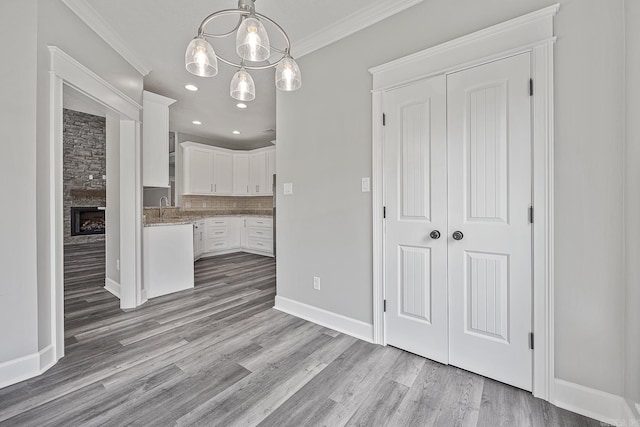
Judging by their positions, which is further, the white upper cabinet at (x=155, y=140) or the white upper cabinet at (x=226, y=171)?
the white upper cabinet at (x=226, y=171)

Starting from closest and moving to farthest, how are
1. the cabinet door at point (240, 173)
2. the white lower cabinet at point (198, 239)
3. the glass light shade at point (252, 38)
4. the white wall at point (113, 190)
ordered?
1. the glass light shade at point (252, 38)
2. the white wall at point (113, 190)
3. the white lower cabinet at point (198, 239)
4. the cabinet door at point (240, 173)

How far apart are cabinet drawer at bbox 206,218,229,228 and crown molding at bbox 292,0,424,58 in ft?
14.2

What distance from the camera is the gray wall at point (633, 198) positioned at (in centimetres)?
130

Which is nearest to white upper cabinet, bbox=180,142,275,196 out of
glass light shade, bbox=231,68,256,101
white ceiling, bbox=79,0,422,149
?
white ceiling, bbox=79,0,422,149

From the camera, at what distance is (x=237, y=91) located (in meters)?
1.79

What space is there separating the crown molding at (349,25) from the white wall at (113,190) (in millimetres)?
2371

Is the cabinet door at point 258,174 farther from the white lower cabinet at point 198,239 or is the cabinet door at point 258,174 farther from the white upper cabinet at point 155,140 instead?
the white upper cabinet at point 155,140

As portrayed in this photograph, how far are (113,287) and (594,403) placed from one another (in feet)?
14.8

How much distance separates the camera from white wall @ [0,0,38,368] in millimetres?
1709

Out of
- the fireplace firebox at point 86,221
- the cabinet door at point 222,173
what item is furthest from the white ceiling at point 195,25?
the fireplace firebox at point 86,221

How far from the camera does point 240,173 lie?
6.82 metres

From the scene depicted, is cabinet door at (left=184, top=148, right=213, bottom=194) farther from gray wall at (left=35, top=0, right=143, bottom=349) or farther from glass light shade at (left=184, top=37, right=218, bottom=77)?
glass light shade at (left=184, top=37, right=218, bottom=77)

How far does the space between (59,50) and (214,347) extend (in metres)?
2.41

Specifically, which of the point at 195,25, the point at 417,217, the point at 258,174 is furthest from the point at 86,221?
the point at 417,217
